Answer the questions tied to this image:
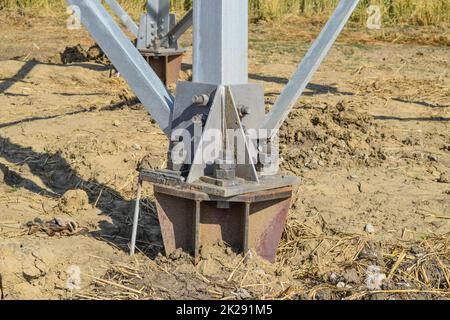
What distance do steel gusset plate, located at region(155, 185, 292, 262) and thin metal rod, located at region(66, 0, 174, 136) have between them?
0.41 metres

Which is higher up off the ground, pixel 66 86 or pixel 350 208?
pixel 66 86

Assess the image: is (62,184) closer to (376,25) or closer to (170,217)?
(170,217)

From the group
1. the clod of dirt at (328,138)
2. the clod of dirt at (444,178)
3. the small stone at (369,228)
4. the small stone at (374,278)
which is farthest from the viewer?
the clod of dirt at (328,138)

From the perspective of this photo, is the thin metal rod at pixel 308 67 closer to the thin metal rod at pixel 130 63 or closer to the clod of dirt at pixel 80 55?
the thin metal rod at pixel 130 63

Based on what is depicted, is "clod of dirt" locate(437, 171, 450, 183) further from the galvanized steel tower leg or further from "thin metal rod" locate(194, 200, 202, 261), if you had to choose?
"thin metal rod" locate(194, 200, 202, 261)

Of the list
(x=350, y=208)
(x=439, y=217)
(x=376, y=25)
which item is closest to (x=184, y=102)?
(x=350, y=208)

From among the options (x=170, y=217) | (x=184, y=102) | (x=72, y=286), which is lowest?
(x=72, y=286)

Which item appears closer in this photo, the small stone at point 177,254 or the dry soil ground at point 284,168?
the dry soil ground at point 284,168

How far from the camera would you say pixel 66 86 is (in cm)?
902

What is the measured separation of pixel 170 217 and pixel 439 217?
178 cm

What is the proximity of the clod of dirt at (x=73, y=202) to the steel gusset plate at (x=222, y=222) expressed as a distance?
1.06 meters

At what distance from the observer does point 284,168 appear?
6004 millimetres

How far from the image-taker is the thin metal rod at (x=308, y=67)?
13.5 feet

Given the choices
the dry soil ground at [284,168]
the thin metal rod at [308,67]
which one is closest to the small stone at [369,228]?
the dry soil ground at [284,168]
